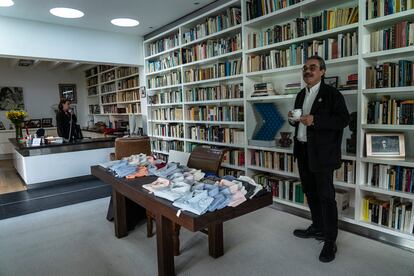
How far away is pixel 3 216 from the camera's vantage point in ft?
11.4

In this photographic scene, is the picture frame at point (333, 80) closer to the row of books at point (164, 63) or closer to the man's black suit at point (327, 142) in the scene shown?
the man's black suit at point (327, 142)

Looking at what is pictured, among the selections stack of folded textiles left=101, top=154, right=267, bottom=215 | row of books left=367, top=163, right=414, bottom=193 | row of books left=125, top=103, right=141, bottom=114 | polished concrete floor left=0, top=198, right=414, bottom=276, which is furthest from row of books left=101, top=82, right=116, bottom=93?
row of books left=367, top=163, right=414, bottom=193

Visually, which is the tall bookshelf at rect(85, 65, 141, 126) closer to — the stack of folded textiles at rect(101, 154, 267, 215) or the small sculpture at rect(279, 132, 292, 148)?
the small sculpture at rect(279, 132, 292, 148)

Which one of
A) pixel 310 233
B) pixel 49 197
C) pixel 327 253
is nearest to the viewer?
pixel 327 253

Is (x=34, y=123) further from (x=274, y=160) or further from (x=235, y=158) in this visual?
(x=274, y=160)

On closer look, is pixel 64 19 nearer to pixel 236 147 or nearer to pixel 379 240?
pixel 236 147

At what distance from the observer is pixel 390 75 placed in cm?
245

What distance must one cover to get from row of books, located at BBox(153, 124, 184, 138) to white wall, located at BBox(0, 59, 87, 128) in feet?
15.9

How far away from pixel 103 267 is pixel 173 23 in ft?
13.8

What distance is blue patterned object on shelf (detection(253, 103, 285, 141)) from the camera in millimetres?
3564

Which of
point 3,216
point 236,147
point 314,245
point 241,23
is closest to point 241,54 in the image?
point 241,23

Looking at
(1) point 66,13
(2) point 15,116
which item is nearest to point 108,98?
(2) point 15,116

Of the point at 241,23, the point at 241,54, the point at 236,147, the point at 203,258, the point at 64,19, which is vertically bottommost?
the point at 203,258

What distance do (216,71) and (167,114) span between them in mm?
1586
